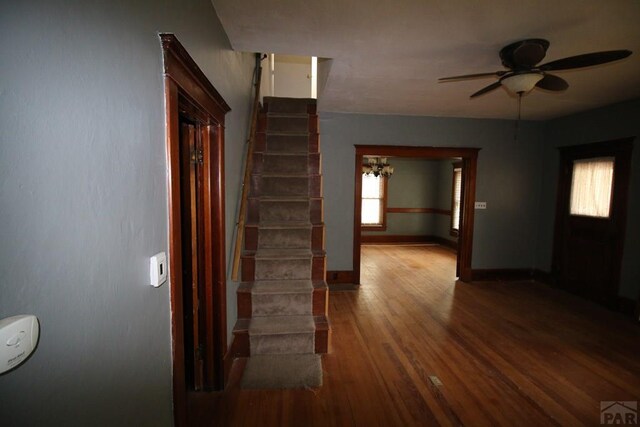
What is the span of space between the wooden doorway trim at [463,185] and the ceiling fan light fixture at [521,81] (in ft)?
7.85

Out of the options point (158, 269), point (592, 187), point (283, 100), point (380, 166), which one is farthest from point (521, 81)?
point (380, 166)

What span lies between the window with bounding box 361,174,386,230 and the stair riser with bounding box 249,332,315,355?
19.6ft

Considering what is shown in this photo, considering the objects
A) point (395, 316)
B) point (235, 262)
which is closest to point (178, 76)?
point (235, 262)

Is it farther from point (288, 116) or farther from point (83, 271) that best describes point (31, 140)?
point (288, 116)

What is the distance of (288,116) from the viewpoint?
4.23 m

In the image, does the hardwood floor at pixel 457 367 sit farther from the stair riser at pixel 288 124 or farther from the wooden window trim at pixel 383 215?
the wooden window trim at pixel 383 215

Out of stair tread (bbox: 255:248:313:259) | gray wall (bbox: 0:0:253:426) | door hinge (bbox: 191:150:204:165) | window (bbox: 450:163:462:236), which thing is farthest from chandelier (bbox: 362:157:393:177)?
gray wall (bbox: 0:0:253:426)

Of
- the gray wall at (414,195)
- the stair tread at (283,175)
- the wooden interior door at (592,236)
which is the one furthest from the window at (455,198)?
the stair tread at (283,175)

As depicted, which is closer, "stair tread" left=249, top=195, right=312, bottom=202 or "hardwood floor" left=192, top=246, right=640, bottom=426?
"hardwood floor" left=192, top=246, right=640, bottom=426

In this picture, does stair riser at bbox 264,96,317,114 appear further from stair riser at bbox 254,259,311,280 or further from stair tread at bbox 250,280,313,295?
stair tread at bbox 250,280,313,295

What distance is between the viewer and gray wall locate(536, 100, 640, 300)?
3.58 meters

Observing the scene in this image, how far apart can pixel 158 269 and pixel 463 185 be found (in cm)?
489

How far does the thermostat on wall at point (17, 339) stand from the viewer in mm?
528

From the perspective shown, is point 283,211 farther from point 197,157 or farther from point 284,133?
point 197,157
